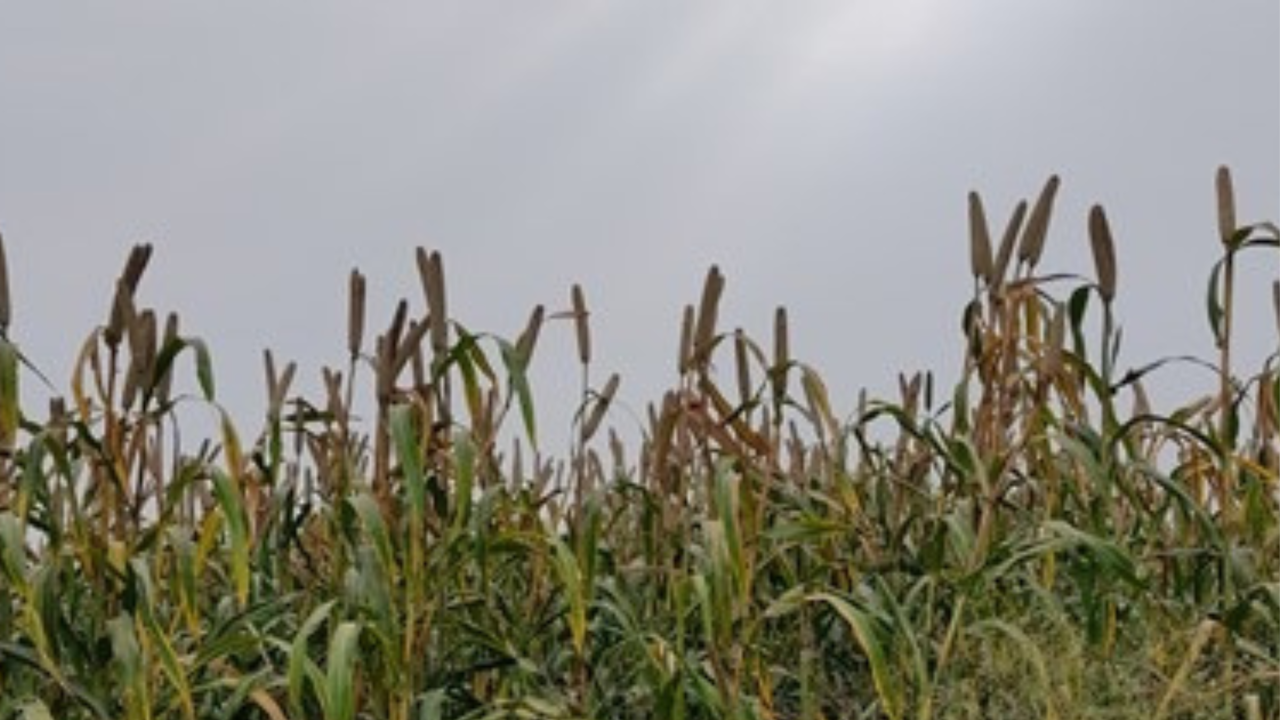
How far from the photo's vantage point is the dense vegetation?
3523 mm

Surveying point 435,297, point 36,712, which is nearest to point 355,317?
point 435,297

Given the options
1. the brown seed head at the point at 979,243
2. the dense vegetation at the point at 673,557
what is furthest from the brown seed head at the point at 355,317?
the brown seed head at the point at 979,243

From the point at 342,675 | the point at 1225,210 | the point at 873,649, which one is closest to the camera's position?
the point at 342,675

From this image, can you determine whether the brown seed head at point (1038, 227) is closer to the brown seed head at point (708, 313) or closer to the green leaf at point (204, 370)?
the brown seed head at point (708, 313)

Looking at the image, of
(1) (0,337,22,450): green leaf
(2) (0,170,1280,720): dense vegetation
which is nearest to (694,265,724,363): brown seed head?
(2) (0,170,1280,720): dense vegetation

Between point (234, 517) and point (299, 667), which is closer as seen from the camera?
point (299, 667)

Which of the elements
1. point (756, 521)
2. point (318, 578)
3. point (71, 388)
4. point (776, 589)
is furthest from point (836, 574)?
point (71, 388)

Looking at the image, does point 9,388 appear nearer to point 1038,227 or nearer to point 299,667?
point 299,667

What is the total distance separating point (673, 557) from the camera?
4.11 m

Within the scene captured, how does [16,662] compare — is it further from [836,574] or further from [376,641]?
[836,574]

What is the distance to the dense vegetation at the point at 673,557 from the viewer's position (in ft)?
11.6

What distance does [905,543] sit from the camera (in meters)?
4.14

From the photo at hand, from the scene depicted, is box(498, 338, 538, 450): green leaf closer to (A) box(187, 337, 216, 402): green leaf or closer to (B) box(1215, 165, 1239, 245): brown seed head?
(A) box(187, 337, 216, 402): green leaf

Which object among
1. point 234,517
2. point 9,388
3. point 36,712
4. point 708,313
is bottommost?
point 36,712
